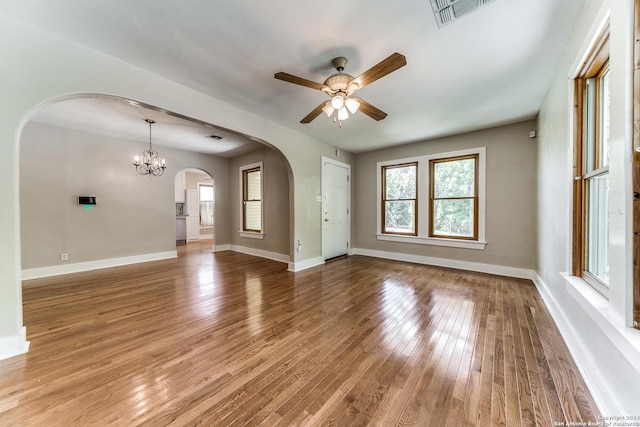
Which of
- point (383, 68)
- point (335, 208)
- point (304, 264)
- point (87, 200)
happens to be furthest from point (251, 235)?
point (383, 68)

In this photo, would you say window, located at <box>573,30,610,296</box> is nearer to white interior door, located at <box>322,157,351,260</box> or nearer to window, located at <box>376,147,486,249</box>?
window, located at <box>376,147,486,249</box>

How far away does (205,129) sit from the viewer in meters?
4.11

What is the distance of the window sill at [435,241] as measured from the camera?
4180 mm

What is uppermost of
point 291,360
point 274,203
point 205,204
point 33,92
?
point 33,92

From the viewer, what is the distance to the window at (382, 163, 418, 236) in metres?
4.96

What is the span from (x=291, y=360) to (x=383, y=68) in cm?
239

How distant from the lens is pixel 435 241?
461 cm

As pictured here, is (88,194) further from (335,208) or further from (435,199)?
(435,199)

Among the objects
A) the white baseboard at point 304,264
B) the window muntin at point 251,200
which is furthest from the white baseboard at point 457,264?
the window muntin at point 251,200

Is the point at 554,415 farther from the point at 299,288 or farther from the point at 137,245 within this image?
the point at 137,245

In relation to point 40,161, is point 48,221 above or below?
below

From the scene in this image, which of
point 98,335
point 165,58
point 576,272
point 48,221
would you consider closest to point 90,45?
point 165,58

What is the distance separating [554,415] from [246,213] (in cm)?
606

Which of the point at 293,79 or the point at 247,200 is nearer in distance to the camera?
the point at 293,79
